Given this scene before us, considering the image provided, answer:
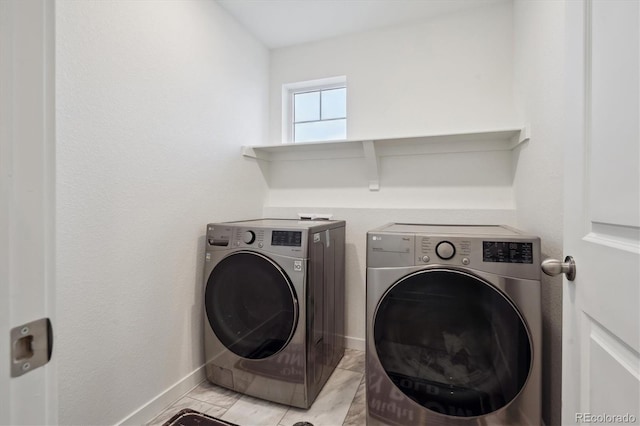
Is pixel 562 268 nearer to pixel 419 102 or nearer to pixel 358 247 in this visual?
pixel 358 247

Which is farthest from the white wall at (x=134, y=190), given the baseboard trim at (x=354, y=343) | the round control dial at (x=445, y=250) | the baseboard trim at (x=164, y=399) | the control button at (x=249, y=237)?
the round control dial at (x=445, y=250)

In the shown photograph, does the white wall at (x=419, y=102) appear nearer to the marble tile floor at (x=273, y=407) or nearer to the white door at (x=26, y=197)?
the marble tile floor at (x=273, y=407)

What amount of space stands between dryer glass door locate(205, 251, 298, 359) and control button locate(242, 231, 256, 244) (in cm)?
6

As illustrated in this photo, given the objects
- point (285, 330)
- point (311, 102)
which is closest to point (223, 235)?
point (285, 330)

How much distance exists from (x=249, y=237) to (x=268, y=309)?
1.30 feet

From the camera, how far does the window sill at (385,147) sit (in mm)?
1784

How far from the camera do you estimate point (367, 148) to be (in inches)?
79.0

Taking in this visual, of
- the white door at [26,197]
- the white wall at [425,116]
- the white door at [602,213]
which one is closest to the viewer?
the white door at [26,197]

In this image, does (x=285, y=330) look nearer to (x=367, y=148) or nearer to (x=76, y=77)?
(x=367, y=148)

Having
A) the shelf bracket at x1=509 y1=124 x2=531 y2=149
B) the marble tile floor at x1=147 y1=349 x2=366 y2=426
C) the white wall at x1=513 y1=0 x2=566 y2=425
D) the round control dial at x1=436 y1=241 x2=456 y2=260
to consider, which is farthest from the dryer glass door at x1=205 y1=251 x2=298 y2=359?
the shelf bracket at x1=509 y1=124 x2=531 y2=149

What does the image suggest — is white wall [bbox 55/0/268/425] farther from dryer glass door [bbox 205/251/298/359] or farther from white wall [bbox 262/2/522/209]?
white wall [bbox 262/2/522/209]

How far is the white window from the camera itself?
2.34 m

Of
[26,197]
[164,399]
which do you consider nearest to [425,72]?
[26,197]

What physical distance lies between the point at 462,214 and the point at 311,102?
4.91ft
